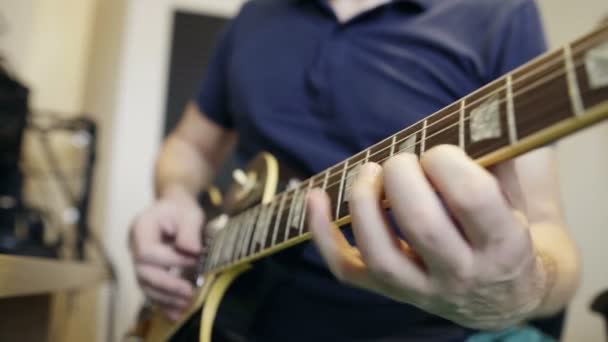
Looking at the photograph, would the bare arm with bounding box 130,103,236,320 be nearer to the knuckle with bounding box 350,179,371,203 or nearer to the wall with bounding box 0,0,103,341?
the knuckle with bounding box 350,179,371,203

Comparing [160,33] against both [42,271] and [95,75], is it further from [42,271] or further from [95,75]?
[42,271]

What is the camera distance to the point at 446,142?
0.30 meters

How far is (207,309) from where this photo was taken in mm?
534

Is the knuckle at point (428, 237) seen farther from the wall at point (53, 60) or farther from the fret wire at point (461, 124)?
the wall at point (53, 60)

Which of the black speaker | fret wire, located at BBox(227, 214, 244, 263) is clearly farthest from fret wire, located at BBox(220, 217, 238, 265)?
the black speaker

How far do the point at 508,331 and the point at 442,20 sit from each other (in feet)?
1.24

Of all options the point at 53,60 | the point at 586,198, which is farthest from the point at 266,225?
the point at 53,60

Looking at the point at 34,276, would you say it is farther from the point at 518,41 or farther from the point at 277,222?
the point at 518,41

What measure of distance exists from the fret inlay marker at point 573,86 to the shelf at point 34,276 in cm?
41

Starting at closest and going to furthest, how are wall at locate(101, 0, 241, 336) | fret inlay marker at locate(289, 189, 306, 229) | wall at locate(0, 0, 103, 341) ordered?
fret inlay marker at locate(289, 189, 306, 229), wall at locate(101, 0, 241, 336), wall at locate(0, 0, 103, 341)

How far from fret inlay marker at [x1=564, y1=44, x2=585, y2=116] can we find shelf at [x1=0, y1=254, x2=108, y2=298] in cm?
41

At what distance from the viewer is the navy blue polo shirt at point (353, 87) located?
54cm

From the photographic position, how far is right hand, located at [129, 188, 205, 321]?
2.09ft

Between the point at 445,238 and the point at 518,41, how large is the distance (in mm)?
387
